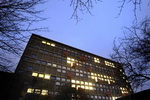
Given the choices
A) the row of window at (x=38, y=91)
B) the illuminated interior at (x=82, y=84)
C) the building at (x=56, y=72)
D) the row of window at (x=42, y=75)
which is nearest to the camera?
the row of window at (x=38, y=91)

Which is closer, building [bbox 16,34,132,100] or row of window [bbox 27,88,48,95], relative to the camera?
row of window [bbox 27,88,48,95]

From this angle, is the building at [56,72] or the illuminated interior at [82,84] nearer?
the building at [56,72]

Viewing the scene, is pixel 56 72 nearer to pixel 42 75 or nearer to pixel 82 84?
pixel 42 75

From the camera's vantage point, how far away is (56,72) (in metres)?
34.7

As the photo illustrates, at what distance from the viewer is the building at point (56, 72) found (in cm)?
2730

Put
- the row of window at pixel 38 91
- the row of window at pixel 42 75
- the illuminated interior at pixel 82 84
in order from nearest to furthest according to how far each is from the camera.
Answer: the row of window at pixel 38 91 → the row of window at pixel 42 75 → the illuminated interior at pixel 82 84

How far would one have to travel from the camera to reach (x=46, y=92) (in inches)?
1118

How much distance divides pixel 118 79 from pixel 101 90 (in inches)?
1647

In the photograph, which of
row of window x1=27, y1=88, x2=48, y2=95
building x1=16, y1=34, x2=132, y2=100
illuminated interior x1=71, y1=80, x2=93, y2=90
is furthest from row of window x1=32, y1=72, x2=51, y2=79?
illuminated interior x1=71, y1=80, x2=93, y2=90

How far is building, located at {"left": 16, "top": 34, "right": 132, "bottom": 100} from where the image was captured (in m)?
27.3

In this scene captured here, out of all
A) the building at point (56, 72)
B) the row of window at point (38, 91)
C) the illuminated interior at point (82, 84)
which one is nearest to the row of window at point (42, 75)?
A: the building at point (56, 72)

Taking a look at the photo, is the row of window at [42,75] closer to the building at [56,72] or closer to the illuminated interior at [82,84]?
the building at [56,72]

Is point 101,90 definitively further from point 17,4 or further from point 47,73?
point 17,4

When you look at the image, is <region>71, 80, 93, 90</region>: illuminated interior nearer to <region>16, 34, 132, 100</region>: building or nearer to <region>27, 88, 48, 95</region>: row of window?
<region>16, 34, 132, 100</region>: building
